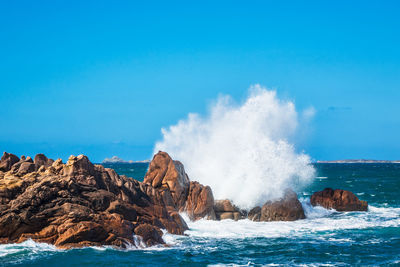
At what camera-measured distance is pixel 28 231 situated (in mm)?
17891

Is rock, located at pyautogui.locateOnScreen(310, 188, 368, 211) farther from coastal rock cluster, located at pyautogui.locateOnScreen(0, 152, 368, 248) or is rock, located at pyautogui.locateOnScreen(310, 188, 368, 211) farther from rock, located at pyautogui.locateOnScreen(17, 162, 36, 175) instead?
rock, located at pyautogui.locateOnScreen(17, 162, 36, 175)

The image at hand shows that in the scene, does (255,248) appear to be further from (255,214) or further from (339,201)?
(339,201)

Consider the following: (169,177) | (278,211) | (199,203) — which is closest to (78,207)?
(169,177)

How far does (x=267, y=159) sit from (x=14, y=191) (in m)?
19.7

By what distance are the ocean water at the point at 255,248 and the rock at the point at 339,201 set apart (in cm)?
425

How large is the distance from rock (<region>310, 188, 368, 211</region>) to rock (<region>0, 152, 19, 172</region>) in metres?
20.3

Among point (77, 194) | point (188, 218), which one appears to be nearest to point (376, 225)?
point (188, 218)

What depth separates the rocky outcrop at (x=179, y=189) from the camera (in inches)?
Answer: 1064

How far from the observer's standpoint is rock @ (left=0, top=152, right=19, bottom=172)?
23.7m

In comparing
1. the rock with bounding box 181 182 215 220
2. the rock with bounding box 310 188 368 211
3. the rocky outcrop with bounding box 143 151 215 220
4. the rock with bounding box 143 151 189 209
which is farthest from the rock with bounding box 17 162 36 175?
the rock with bounding box 310 188 368 211

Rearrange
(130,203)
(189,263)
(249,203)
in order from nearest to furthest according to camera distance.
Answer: (189,263) → (130,203) → (249,203)

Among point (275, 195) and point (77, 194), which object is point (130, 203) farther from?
point (275, 195)

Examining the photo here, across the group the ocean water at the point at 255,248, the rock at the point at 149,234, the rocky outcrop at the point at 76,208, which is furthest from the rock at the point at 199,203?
the rock at the point at 149,234

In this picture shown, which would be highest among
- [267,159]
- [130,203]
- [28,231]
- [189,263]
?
[267,159]
